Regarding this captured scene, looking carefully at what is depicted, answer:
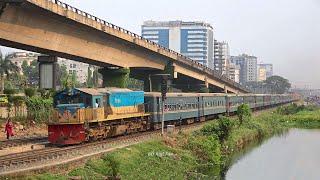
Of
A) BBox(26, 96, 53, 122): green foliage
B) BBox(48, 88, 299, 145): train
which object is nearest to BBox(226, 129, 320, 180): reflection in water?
BBox(48, 88, 299, 145): train

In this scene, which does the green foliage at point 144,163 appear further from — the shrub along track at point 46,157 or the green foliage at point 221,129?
the green foliage at point 221,129

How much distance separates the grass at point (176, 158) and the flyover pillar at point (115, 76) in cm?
1369

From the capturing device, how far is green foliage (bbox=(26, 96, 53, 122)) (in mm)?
46750

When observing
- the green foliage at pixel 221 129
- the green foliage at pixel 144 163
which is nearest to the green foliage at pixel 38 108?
the green foliage at pixel 221 129

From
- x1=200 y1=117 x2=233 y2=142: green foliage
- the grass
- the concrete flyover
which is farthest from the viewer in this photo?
x1=200 y1=117 x2=233 y2=142: green foliage

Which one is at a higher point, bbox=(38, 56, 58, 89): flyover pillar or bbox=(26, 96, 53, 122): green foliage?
bbox=(38, 56, 58, 89): flyover pillar

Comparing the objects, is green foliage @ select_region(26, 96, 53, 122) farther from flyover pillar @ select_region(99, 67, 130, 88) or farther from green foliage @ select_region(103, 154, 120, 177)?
green foliage @ select_region(103, 154, 120, 177)

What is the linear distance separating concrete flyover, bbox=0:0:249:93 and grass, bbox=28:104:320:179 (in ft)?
39.5

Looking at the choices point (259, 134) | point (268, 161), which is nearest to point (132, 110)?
point (268, 161)

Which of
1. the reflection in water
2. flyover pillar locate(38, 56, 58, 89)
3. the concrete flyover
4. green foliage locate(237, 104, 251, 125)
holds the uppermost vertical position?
the concrete flyover

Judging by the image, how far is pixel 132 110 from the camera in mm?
40812

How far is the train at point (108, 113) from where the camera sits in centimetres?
3178

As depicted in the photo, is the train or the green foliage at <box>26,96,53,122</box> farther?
the green foliage at <box>26,96,53,122</box>

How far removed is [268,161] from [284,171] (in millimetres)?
5035
